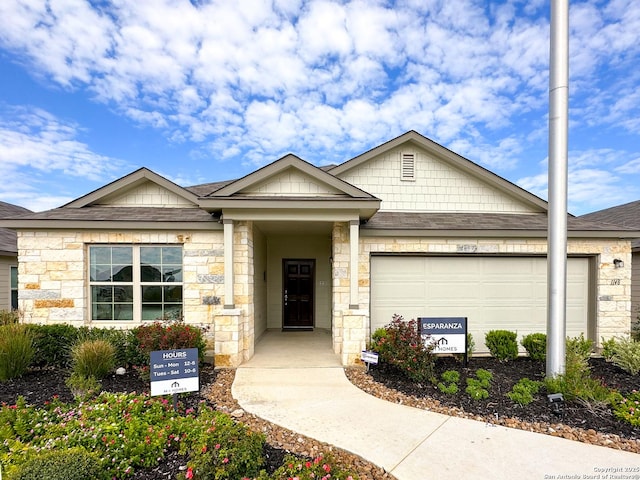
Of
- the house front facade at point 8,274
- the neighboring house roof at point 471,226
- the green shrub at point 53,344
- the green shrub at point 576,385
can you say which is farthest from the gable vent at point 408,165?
the house front facade at point 8,274

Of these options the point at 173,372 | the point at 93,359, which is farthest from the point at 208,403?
the point at 93,359

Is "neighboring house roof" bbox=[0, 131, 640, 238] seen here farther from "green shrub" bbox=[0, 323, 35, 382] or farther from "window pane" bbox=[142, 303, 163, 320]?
"green shrub" bbox=[0, 323, 35, 382]

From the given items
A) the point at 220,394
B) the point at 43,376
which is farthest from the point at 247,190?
the point at 43,376

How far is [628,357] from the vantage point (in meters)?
6.17

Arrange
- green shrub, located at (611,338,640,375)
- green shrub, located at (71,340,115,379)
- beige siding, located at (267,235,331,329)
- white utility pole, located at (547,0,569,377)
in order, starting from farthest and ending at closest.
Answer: beige siding, located at (267,235,331,329) < green shrub, located at (611,338,640,375) < green shrub, located at (71,340,115,379) < white utility pole, located at (547,0,569,377)

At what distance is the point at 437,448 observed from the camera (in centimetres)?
360

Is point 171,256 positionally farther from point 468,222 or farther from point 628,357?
point 628,357

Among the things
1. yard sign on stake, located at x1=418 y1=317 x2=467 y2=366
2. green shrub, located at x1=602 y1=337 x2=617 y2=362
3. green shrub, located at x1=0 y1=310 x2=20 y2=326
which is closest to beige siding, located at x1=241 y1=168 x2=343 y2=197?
yard sign on stake, located at x1=418 y1=317 x2=467 y2=366

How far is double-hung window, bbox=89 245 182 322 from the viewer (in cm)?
729

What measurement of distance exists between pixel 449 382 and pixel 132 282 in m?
6.56

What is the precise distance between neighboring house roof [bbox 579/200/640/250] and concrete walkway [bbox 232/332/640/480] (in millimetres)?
8910

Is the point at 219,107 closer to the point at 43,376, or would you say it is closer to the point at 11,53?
the point at 11,53

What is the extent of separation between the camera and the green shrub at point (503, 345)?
6992 mm

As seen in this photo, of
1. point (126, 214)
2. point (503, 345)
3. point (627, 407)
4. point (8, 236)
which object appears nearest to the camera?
point (627, 407)
